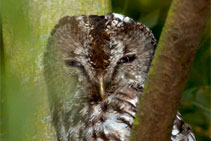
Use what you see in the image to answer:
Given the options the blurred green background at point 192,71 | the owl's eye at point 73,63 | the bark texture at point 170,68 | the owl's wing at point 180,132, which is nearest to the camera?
the bark texture at point 170,68

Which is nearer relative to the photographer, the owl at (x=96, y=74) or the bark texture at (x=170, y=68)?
the bark texture at (x=170, y=68)

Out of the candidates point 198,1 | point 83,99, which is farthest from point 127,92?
point 198,1

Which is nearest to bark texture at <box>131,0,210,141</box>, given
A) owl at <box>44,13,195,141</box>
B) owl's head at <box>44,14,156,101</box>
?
owl at <box>44,13,195,141</box>

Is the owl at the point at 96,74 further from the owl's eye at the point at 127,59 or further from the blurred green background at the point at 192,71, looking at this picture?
the blurred green background at the point at 192,71

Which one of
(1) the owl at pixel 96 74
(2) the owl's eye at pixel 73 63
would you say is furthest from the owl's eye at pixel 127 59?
(2) the owl's eye at pixel 73 63

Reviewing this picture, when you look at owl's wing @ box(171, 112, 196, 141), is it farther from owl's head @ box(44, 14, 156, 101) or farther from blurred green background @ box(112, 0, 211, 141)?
blurred green background @ box(112, 0, 211, 141)

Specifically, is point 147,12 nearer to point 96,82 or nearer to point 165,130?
point 96,82
